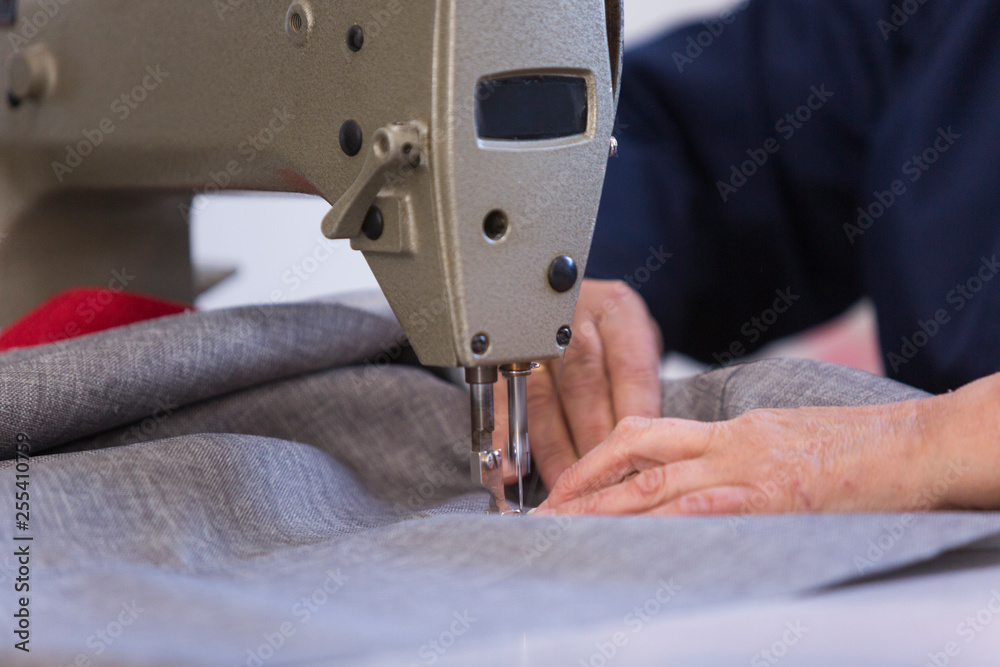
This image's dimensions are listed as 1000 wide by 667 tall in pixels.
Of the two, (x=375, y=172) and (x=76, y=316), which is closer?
(x=375, y=172)

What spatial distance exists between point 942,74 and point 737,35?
0.47 m

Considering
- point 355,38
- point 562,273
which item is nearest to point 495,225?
point 562,273

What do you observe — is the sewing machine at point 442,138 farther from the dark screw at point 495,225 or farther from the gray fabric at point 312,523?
the gray fabric at point 312,523

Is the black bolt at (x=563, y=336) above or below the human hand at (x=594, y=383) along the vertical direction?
above

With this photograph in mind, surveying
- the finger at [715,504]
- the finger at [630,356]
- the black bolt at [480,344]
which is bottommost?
the finger at [630,356]

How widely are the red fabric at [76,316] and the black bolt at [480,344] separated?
1.49ft

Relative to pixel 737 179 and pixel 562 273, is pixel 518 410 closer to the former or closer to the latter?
pixel 562 273

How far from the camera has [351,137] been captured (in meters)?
0.68

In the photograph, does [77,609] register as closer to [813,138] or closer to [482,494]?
[482,494]

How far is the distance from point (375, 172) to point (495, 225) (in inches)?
3.5

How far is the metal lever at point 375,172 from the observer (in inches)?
24.3

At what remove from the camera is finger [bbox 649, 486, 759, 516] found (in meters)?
0.61

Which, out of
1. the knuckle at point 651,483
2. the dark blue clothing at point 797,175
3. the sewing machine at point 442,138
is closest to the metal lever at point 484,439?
the sewing machine at point 442,138

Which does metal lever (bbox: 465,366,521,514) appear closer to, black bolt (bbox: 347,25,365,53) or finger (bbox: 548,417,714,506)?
finger (bbox: 548,417,714,506)
